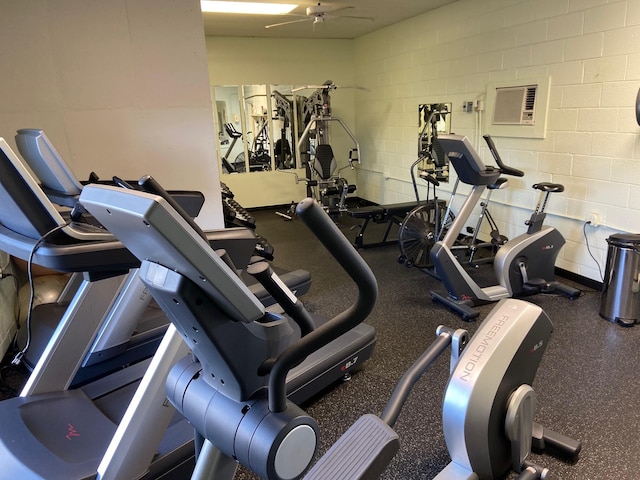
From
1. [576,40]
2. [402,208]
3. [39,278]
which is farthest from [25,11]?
[576,40]

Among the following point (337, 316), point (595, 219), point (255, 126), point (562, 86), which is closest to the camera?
point (337, 316)

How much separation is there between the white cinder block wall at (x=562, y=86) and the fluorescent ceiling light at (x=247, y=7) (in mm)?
1735

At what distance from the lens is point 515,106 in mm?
4164

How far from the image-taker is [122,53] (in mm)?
3312

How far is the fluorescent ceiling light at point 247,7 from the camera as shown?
4.57m

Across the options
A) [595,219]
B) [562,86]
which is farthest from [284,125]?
[595,219]

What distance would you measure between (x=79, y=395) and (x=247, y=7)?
415 centimetres

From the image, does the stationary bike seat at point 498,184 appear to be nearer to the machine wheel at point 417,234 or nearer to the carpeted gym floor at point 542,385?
the machine wheel at point 417,234

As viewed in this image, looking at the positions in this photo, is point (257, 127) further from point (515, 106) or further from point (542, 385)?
point (542, 385)

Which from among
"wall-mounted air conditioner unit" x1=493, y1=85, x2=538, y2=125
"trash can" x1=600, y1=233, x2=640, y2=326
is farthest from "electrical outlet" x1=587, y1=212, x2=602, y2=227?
"wall-mounted air conditioner unit" x1=493, y1=85, x2=538, y2=125

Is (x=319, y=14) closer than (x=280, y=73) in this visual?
Yes

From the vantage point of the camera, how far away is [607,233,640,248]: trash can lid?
9.75 feet

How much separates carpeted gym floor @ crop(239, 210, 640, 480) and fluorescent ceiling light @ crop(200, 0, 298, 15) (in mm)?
3007

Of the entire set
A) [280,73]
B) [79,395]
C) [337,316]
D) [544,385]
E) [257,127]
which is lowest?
[544,385]
